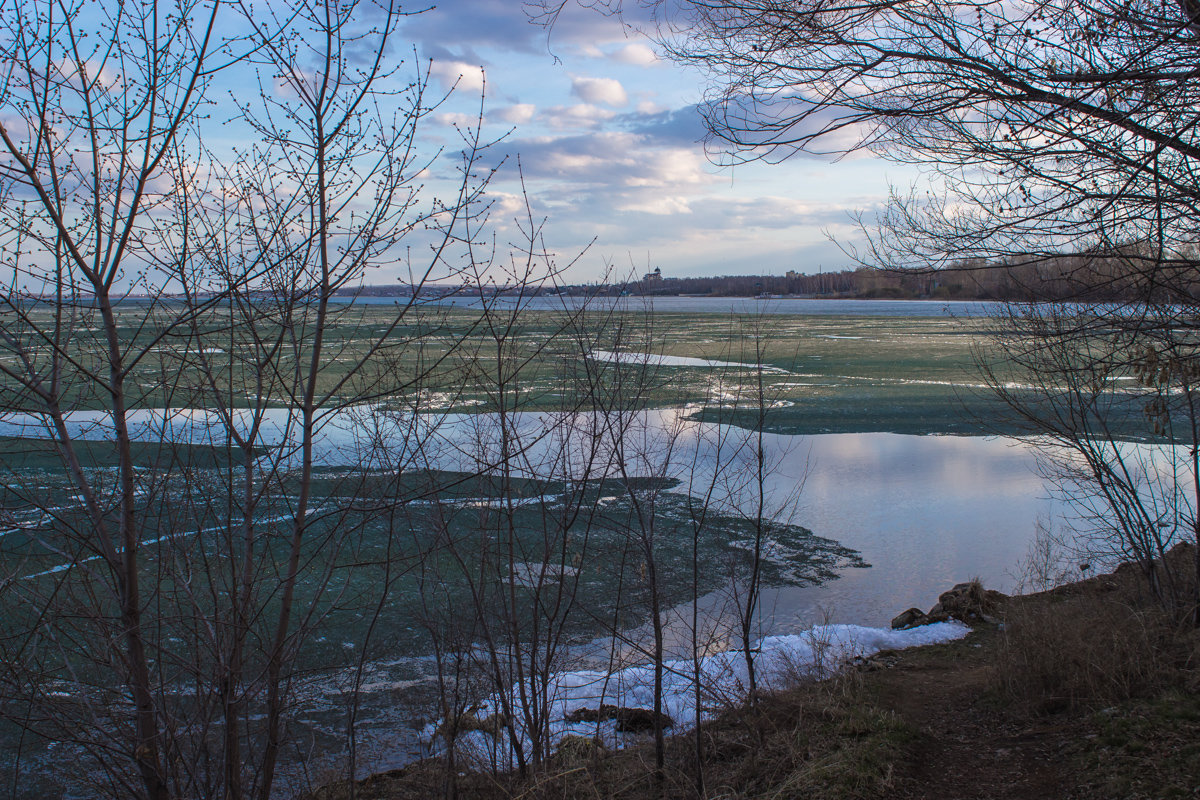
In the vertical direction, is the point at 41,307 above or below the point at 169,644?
above

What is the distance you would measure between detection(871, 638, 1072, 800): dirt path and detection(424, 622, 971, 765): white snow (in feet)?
2.32

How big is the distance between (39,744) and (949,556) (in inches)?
437

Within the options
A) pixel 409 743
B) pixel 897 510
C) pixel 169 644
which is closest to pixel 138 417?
pixel 169 644

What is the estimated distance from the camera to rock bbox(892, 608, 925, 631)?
1007 centimetres

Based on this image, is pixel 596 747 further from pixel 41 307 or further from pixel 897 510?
pixel 897 510

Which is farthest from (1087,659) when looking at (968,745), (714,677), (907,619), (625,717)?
(625,717)

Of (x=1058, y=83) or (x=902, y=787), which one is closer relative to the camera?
(x=1058, y=83)

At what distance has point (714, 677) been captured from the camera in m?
8.45

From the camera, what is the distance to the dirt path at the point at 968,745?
19.2 feet

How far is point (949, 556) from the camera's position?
1221 cm

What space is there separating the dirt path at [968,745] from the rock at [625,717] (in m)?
2.21

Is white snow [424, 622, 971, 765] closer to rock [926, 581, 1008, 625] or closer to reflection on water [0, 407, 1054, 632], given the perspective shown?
rock [926, 581, 1008, 625]

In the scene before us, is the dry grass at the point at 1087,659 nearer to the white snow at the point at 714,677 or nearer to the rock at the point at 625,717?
the white snow at the point at 714,677

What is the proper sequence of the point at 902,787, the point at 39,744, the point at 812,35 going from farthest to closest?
1. the point at 39,744
2. the point at 902,787
3. the point at 812,35
